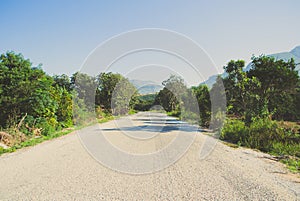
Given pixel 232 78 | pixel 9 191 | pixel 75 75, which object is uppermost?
pixel 75 75

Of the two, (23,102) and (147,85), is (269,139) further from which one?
(147,85)

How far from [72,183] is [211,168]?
12.0ft

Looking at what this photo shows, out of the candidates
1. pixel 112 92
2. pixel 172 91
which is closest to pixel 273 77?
pixel 112 92

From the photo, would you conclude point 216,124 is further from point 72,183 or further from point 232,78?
point 72,183

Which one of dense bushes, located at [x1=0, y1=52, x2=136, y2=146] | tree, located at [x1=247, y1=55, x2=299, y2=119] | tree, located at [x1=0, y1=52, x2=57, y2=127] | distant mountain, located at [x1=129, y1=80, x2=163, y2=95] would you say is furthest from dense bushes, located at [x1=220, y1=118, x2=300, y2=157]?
distant mountain, located at [x1=129, y1=80, x2=163, y2=95]

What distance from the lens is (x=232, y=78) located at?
15047mm

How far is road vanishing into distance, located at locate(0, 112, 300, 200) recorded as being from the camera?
4.43m

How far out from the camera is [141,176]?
5621 millimetres

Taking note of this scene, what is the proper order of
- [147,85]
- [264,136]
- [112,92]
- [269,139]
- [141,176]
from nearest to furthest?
[141,176]
[269,139]
[264,136]
[147,85]
[112,92]

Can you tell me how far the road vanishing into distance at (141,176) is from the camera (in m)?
4.43

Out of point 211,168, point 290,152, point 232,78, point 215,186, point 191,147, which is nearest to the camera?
point 215,186

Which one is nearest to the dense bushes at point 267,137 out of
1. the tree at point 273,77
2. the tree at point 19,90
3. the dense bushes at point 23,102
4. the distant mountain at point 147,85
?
the tree at point 273,77

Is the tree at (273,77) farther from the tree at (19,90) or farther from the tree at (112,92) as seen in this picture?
the tree at (112,92)

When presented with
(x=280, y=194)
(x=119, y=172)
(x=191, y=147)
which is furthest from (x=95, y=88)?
(x=280, y=194)
